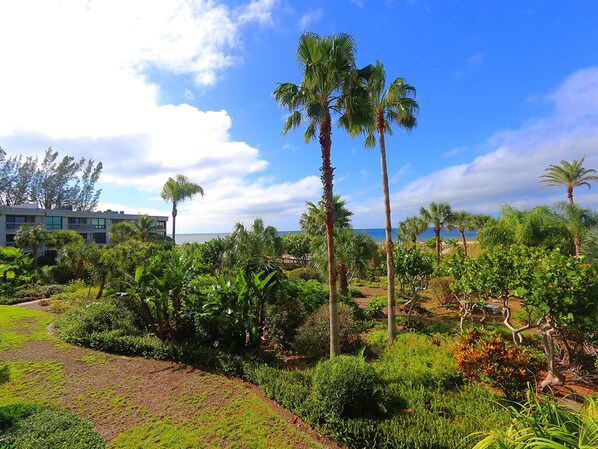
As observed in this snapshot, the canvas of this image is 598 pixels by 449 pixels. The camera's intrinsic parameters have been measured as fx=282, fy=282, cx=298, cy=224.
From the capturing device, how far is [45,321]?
15.2m

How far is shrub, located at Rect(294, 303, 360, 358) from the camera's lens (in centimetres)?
1091

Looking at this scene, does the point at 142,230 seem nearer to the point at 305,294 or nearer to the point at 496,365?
the point at 305,294

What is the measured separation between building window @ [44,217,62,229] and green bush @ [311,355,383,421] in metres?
56.1

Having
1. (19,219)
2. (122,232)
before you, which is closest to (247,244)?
(122,232)

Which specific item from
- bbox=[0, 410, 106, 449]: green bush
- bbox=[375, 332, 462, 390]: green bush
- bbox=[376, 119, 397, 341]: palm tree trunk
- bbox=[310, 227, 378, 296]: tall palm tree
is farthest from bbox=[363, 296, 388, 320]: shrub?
bbox=[0, 410, 106, 449]: green bush

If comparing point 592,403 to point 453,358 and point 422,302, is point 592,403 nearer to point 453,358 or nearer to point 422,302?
point 453,358

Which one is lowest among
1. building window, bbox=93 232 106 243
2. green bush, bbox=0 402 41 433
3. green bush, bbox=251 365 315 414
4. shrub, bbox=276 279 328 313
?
green bush, bbox=251 365 315 414

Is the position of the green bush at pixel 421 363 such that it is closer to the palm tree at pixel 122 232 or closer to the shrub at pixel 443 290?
the shrub at pixel 443 290

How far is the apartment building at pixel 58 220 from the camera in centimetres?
4038

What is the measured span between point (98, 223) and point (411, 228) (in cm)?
5544

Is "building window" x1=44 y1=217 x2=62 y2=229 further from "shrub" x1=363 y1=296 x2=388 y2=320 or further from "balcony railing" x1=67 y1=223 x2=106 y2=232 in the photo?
"shrub" x1=363 y1=296 x2=388 y2=320

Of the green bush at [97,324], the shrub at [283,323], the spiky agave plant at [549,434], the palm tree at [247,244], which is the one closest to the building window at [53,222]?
the palm tree at [247,244]

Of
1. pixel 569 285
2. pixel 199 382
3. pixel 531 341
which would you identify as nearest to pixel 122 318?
pixel 199 382

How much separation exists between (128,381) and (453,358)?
34.6 feet
